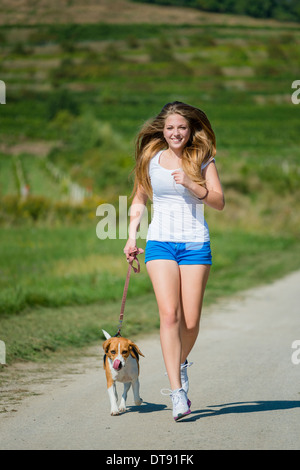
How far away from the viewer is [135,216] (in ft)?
18.9

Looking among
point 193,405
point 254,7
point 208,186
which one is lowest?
point 193,405

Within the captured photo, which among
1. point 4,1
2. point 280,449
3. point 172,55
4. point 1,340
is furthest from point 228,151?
point 280,449

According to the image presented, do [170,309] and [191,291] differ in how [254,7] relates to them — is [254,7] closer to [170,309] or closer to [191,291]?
[191,291]

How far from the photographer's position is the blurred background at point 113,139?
13.0 meters

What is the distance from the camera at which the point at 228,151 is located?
53.7 m

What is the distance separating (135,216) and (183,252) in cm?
46

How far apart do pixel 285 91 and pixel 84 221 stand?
147 feet

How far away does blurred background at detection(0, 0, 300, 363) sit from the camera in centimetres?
1300

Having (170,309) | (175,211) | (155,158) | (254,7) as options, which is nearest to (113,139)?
(254,7)

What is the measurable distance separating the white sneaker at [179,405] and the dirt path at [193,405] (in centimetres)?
8

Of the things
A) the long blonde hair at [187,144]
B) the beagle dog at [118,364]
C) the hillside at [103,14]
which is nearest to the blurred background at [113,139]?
the hillside at [103,14]

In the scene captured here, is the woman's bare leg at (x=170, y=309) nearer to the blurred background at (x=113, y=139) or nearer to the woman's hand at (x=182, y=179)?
the woman's hand at (x=182, y=179)

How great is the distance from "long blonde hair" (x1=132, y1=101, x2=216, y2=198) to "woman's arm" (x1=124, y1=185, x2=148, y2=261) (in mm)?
60
